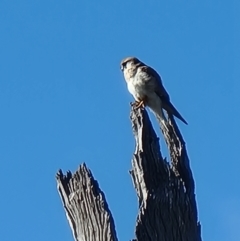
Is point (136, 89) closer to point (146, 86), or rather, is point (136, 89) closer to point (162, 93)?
point (146, 86)

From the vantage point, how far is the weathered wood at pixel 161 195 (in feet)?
20.4

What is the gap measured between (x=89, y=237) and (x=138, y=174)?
0.70 meters

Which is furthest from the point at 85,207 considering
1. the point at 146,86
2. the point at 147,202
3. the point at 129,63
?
the point at 129,63

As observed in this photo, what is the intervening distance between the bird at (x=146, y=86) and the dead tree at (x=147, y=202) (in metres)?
2.43

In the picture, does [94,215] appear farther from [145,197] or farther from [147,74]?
[147,74]

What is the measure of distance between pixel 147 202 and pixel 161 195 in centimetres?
16

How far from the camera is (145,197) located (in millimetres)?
6258

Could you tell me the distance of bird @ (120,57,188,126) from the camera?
9.41 meters

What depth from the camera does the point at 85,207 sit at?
6.21m

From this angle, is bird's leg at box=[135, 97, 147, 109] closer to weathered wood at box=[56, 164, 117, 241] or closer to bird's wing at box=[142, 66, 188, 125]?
bird's wing at box=[142, 66, 188, 125]

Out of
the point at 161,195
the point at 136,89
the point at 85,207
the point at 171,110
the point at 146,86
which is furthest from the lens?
the point at 136,89

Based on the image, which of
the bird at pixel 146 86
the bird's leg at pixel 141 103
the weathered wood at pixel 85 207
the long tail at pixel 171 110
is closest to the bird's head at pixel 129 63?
the bird at pixel 146 86

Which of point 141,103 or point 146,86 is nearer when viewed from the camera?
point 141,103

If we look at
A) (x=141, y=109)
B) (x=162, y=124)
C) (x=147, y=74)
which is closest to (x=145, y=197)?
(x=141, y=109)
